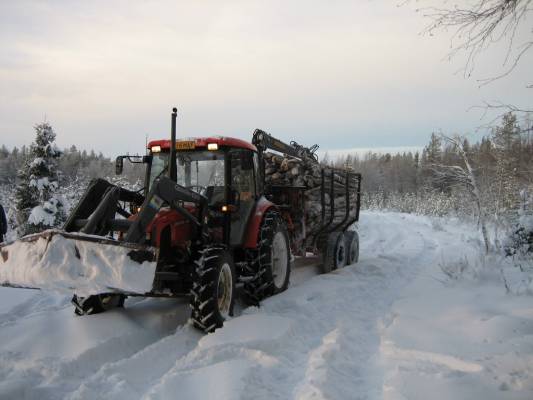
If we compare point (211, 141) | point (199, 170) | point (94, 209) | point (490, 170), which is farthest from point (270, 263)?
point (490, 170)

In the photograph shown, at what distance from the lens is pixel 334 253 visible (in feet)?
32.8

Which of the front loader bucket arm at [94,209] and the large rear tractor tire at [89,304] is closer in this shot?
the front loader bucket arm at [94,209]

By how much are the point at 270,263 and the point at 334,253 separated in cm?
353

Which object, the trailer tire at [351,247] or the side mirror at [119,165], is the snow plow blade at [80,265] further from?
the trailer tire at [351,247]

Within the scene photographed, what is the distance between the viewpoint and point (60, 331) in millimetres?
5047

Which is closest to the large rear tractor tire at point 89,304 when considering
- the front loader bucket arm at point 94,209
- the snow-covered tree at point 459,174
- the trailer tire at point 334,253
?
the front loader bucket arm at point 94,209

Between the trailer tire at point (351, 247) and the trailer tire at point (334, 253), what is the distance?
430 mm

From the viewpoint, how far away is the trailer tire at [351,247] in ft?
35.7

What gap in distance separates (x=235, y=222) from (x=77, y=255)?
8.28ft

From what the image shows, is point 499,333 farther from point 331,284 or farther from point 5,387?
point 5,387

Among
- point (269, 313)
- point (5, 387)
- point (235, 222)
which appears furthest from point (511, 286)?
point (5, 387)

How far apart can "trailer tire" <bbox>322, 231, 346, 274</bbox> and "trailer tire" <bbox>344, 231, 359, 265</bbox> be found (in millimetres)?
430

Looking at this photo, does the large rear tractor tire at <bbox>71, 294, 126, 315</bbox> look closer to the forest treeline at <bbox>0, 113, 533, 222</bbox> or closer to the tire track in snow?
the tire track in snow

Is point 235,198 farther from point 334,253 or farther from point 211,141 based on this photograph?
point 334,253
